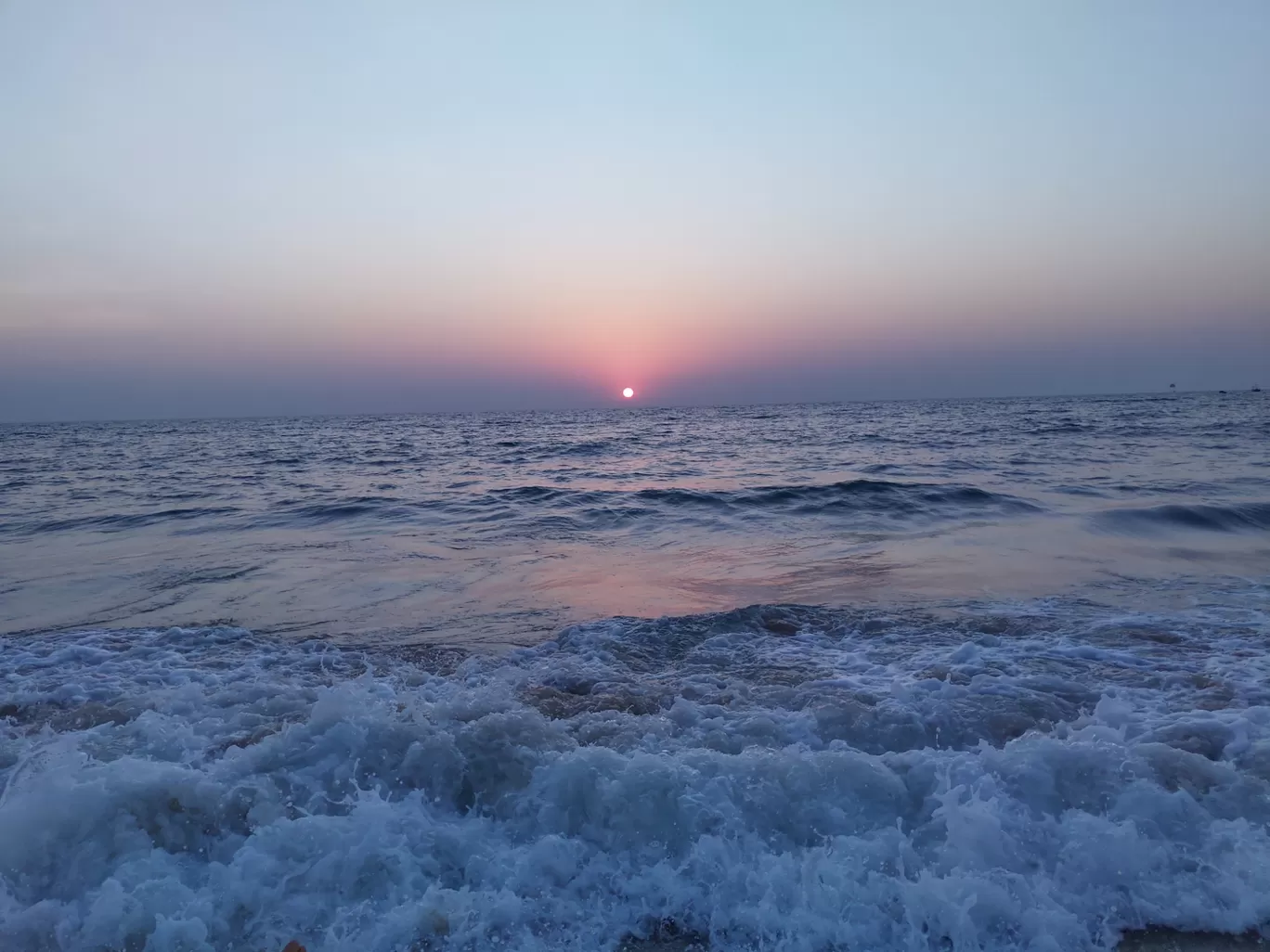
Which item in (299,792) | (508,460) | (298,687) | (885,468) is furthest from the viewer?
(508,460)

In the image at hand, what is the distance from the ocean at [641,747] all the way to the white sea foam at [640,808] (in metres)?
0.02

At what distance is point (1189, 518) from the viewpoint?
1086 cm

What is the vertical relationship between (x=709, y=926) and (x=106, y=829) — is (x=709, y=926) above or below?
below

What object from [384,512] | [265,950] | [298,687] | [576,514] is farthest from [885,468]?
[265,950]

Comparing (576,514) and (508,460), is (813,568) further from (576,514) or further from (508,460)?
(508,460)

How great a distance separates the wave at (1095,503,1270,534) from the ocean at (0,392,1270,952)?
19.8 inches

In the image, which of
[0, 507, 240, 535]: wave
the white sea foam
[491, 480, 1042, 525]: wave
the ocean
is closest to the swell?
[491, 480, 1042, 525]: wave

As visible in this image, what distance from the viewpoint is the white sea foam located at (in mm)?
2816

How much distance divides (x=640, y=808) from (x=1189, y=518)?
11384 millimetres

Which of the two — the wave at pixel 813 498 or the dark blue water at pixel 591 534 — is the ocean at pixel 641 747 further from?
the wave at pixel 813 498

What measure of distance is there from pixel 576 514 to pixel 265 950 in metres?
10.8

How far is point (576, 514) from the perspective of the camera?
13.4 meters

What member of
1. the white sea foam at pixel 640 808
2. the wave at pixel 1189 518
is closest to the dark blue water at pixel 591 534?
the wave at pixel 1189 518

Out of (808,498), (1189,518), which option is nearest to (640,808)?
(1189,518)
